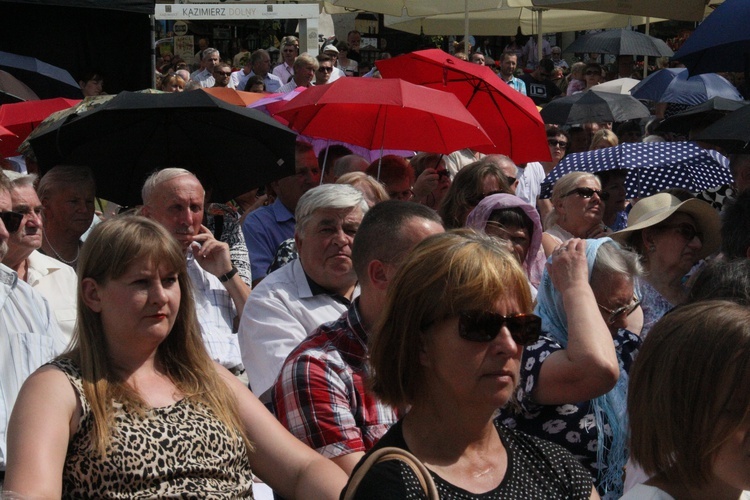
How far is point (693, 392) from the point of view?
247 cm

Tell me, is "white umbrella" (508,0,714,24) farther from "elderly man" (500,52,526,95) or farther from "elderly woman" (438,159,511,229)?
"elderly man" (500,52,526,95)

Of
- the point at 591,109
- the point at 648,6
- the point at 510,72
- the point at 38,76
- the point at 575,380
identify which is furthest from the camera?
the point at 510,72

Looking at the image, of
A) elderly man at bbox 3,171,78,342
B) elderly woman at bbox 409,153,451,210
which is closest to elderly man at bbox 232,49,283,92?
elderly woman at bbox 409,153,451,210

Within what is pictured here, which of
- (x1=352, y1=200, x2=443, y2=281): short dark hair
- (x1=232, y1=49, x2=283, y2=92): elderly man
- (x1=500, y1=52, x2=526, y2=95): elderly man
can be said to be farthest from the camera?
(x1=500, y1=52, x2=526, y2=95): elderly man

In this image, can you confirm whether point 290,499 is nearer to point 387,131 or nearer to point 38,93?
point 387,131

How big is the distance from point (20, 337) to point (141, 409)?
102 cm

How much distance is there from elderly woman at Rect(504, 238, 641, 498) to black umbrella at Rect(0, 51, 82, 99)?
306 inches

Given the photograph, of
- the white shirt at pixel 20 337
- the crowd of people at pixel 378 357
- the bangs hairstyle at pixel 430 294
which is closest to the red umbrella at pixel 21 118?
the crowd of people at pixel 378 357

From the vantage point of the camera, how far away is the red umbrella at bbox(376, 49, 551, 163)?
8.16 meters

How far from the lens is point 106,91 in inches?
460

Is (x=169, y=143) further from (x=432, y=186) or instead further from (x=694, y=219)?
(x=694, y=219)

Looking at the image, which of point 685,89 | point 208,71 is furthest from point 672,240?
point 208,71

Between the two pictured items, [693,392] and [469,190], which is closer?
[693,392]

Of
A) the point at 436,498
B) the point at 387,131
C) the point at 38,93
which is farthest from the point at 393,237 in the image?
the point at 38,93
